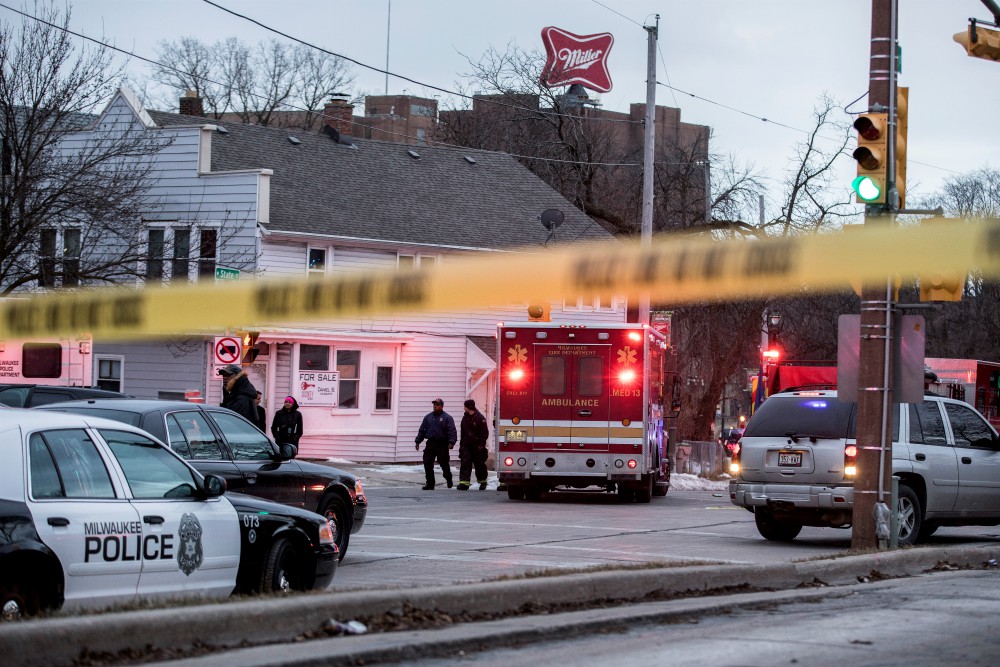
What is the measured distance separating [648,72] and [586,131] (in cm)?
1860

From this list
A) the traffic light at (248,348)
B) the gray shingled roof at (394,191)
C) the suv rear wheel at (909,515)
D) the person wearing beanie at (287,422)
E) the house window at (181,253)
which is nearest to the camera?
the suv rear wheel at (909,515)

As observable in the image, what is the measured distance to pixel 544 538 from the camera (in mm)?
16234

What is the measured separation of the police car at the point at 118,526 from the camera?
25.1ft

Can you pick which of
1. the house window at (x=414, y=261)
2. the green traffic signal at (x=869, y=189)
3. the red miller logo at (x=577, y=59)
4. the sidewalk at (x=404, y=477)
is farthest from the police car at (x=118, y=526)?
the red miller logo at (x=577, y=59)

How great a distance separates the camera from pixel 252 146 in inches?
1416

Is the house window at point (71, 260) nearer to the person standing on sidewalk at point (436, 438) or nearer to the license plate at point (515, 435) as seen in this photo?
the person standing on sidewalk at point (436, 438)

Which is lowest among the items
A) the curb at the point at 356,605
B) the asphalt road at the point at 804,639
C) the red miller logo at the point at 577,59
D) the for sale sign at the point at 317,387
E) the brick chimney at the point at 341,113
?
the asphalt road at the point at 804,639

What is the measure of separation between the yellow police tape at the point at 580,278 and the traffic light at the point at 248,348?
4.99 m

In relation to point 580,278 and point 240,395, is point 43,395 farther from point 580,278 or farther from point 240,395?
point 580,278

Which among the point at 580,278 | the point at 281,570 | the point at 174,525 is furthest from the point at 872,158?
the point at 174,525

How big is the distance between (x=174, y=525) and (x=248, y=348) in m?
15.2

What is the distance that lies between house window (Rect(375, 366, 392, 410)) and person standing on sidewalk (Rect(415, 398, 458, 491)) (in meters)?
8.27

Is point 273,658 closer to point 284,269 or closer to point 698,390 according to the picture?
point 284,269

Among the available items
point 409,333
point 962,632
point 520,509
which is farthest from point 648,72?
point 962,632
